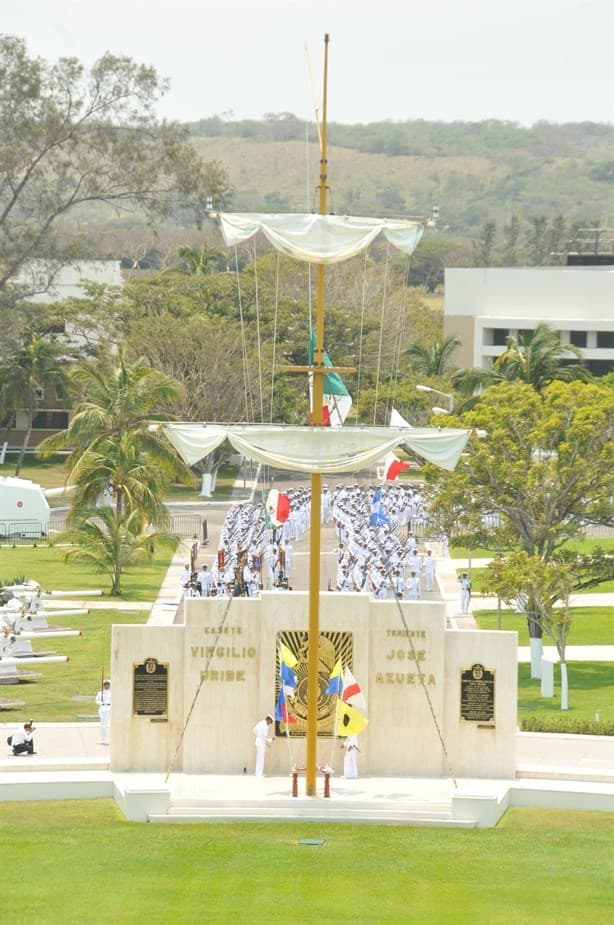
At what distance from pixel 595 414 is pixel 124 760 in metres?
16.2

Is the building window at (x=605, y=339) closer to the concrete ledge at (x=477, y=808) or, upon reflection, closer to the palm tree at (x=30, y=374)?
the palm tree at (x=30, y=374)

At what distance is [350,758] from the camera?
26.0 m

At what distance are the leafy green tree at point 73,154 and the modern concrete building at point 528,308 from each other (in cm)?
2274

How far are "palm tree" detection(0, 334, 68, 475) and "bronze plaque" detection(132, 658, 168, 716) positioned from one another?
49.1m

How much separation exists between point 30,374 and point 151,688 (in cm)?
5057

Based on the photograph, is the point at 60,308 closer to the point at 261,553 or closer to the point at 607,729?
the point at 261,553

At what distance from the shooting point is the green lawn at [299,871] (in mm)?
20391

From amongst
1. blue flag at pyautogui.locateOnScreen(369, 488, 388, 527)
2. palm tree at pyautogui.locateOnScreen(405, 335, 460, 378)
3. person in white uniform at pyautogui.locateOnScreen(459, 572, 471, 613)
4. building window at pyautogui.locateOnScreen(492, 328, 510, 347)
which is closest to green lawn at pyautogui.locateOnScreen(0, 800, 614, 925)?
person in white uniform at pyautogui.locateOnScreen(459, 572, 471, 613)

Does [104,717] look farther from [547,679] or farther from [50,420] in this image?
[50,420]

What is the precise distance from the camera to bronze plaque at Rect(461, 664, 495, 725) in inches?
1041

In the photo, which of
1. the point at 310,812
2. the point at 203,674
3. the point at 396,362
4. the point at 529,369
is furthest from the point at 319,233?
the point at 529,369

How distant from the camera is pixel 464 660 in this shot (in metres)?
26.5

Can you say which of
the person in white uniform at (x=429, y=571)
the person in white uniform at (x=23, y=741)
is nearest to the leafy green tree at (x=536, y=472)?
the person in white uniform at (x=429, y=571)

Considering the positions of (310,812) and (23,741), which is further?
→ (23,741)
